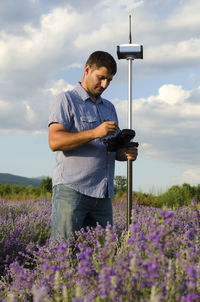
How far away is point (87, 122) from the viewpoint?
10.5 ft

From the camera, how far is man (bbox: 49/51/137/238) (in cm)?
306

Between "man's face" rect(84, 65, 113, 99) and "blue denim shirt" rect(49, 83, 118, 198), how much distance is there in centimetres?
18

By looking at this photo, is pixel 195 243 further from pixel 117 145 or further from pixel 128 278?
pixel 117 145

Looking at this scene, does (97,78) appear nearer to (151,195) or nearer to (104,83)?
(104,83)

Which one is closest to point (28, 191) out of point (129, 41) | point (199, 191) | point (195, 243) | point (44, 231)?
point (199, 191)

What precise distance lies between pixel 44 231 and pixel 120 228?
3.45 feet

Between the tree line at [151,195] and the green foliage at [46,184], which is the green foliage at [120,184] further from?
the green foliage at [46,184]

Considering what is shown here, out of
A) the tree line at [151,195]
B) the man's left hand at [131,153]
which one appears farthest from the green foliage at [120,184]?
the man's left hand at [131,153]

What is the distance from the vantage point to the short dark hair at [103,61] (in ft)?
10.1

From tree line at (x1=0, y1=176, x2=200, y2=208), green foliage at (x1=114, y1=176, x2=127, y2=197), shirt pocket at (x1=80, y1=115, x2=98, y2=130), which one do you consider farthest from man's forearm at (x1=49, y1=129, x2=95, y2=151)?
green foliage at (x1=114, y1=176, x2=127, y2=197)

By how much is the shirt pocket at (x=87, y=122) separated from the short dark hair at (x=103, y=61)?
0.42 m

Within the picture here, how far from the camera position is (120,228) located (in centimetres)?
527

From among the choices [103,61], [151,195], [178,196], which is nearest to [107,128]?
[103,61]

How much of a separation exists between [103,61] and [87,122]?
0.52 metres
